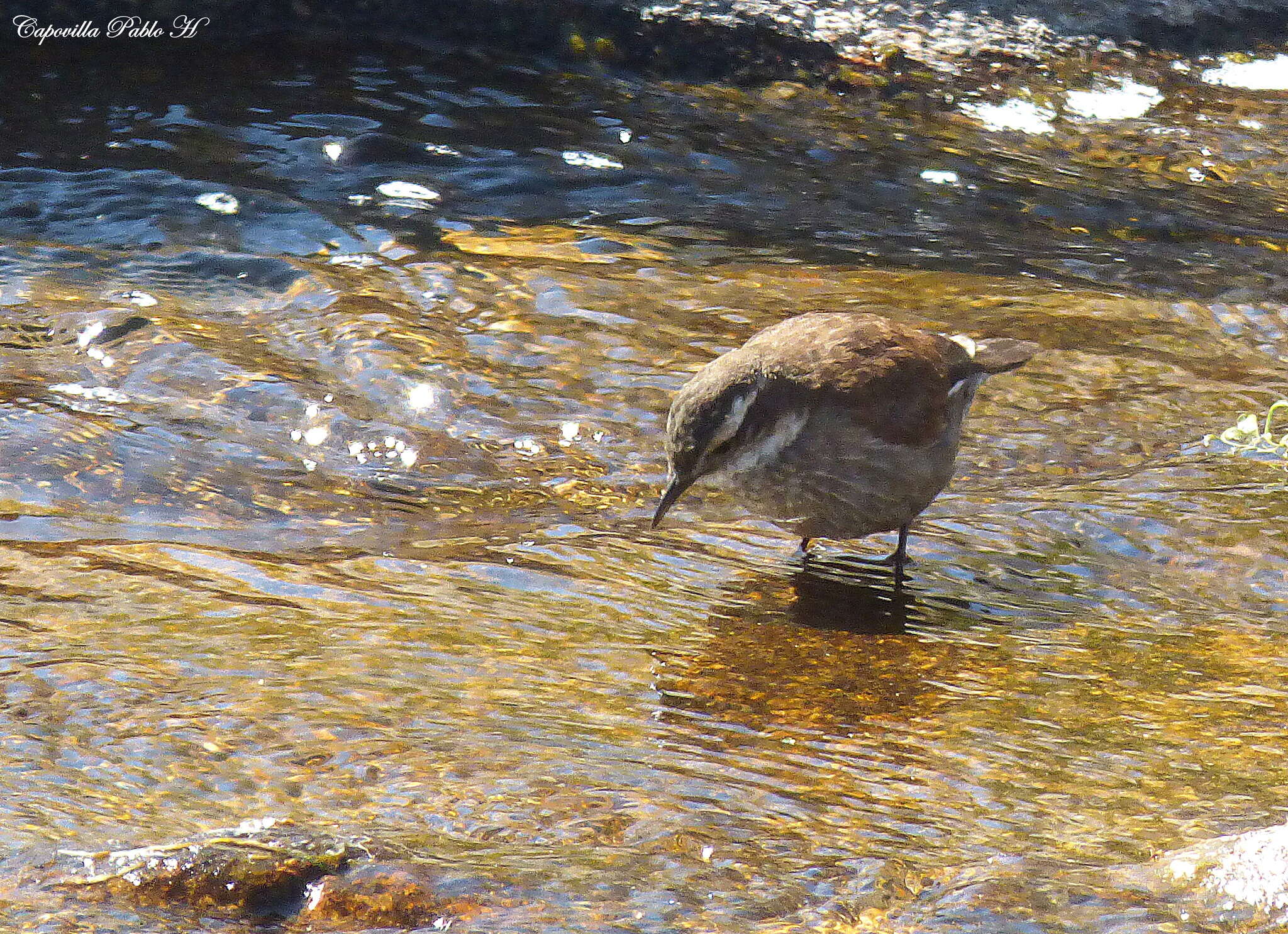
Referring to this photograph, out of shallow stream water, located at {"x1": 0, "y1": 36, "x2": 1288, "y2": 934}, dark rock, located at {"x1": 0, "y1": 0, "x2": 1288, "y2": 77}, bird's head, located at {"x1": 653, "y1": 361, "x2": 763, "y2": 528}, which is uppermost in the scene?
dark rock, located at {"x1": 0, "y1": 0, "x2": 1288, "y2": 77}

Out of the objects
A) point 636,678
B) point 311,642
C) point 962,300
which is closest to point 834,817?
point 636,678

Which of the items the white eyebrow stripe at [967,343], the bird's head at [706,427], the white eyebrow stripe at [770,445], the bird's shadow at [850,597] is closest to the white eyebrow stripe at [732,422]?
the bird's head at [706,427]

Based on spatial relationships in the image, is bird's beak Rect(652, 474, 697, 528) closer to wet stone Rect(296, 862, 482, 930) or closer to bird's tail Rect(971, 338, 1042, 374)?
bird's tail Rect(971, 338, 1042, 374)

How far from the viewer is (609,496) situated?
6664 mm

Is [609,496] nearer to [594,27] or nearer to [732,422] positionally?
[732,422]

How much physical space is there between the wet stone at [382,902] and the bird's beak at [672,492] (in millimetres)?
2445

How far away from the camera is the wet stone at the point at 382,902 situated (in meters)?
3.19

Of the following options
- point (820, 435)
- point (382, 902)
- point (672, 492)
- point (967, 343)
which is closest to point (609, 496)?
point (672, 492)

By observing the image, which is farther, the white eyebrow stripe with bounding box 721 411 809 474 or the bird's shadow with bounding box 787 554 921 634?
the white eyebrow stripe with bounding box 721 411 809 474

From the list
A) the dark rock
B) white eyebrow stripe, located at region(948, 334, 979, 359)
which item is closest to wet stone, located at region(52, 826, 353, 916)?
white eyebrow stripe, located at region(948, 334, 979, 359)

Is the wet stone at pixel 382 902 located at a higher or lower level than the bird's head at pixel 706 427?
lower

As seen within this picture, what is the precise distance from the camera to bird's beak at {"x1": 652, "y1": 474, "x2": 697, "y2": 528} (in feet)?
18.4

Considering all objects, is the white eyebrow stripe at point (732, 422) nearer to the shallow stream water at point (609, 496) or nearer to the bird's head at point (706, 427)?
the bird's head at point (706, 427)

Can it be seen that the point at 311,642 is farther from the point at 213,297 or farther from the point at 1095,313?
the point at 1095,313
